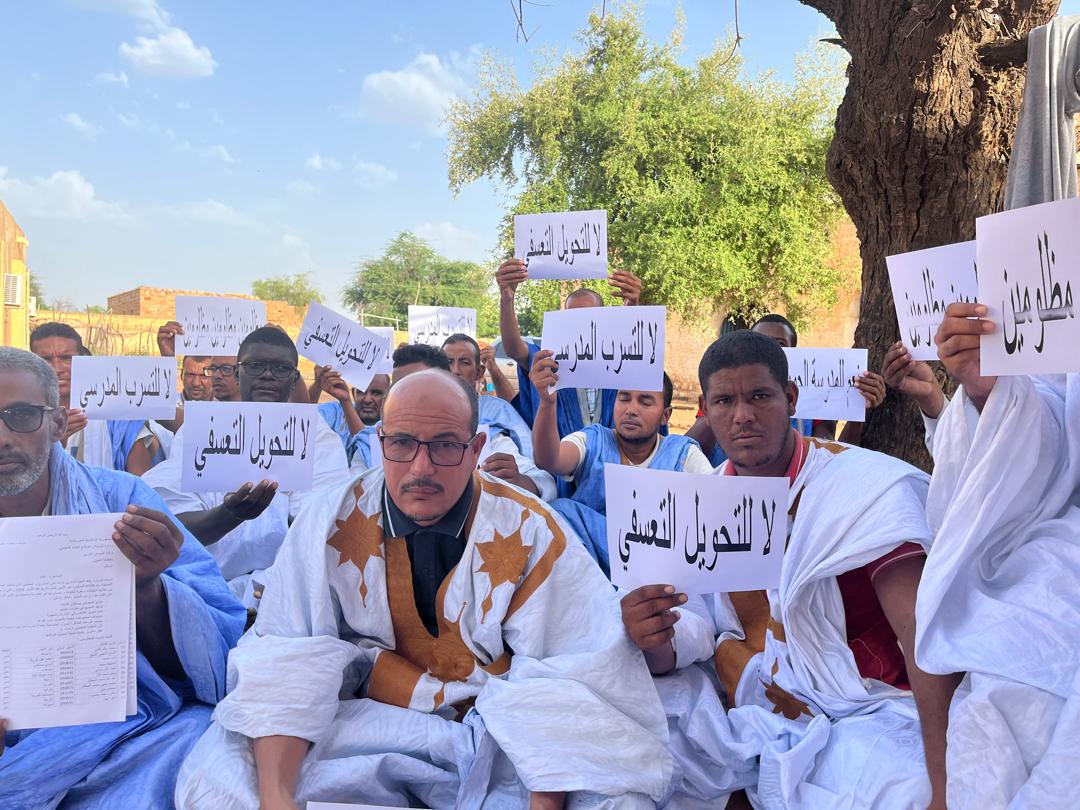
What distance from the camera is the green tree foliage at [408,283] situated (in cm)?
4419

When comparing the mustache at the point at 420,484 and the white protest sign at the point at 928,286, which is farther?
the white protest sign at the point at 928,286

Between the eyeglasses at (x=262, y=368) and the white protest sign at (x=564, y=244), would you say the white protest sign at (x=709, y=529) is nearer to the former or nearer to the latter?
the white protest sign at (x=564, y=244)

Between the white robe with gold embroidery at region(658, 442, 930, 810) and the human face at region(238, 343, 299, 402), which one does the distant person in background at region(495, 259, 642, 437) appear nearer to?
the human face at region(238, 343, 299, 402)

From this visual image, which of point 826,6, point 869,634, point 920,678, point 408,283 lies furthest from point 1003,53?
point 408,283

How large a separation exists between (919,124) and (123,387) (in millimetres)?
4891

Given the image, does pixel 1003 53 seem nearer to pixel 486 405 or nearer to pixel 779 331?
pixel 779 331

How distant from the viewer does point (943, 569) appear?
207cm

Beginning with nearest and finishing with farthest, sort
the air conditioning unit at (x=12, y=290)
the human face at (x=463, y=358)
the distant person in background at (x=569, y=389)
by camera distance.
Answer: the distant person in background at (x=569, y=389) → the human face at (x=463, y=358) → the air conditioning unit at (x=12, y=290)

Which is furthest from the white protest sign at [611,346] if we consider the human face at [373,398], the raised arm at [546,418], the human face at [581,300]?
the human face at [373,398]

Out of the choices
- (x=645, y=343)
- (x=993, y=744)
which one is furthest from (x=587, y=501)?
(x=993, y=744)

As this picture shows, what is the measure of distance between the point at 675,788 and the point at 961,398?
150 cm

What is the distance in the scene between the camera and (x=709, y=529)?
233 cm

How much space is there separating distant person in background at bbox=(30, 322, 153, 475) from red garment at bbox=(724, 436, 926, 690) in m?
4.32

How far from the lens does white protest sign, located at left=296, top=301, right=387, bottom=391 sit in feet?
17.8
